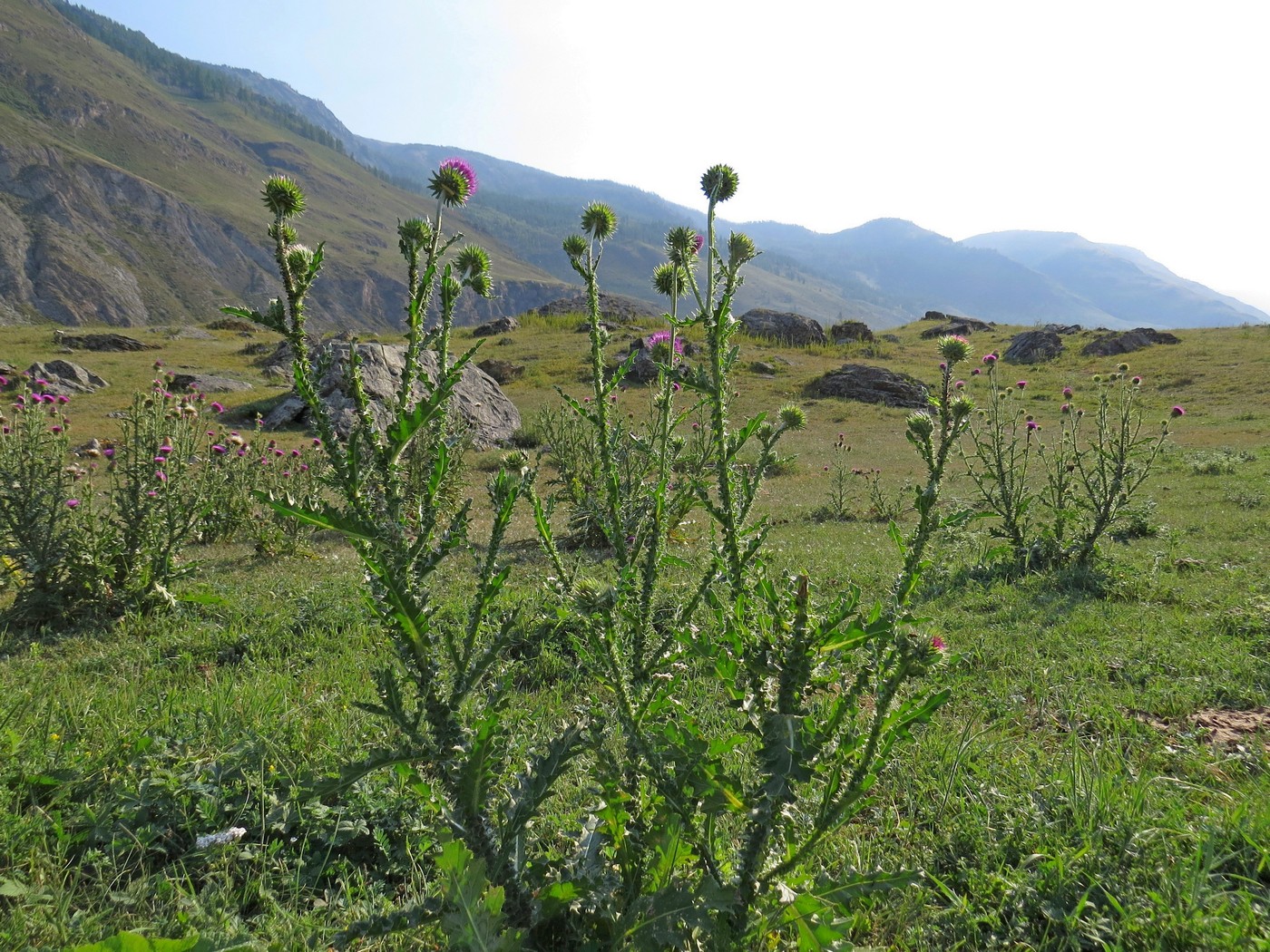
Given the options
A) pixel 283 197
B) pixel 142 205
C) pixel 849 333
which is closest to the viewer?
pixel 283 197

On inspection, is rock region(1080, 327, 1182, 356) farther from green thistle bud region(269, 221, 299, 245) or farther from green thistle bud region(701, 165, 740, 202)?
green thistle bud region(269, 221, 299, 245)

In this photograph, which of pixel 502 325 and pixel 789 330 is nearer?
pixel 789 330

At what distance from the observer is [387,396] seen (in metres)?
12.6

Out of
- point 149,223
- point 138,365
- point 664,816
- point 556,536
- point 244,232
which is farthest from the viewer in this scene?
point 244,232

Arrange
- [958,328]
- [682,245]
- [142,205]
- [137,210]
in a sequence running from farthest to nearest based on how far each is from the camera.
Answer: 1. [142,205]
2. [137,210]
3. [958,328]
4. [682,245]

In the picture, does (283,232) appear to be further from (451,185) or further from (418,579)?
(451,185)

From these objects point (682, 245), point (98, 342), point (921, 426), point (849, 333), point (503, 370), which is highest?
point (849, 333)

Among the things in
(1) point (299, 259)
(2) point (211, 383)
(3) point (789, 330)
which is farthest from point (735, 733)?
(3) point (789, 330)

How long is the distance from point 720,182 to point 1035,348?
35.9 metres

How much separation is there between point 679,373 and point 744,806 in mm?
1356

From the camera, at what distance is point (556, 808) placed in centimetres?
236

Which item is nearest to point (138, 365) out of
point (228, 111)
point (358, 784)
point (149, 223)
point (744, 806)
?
point (358, 784)

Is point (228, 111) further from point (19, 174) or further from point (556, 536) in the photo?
point (556, 536)

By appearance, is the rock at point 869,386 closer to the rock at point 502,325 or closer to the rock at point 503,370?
the rock at point 503,370
